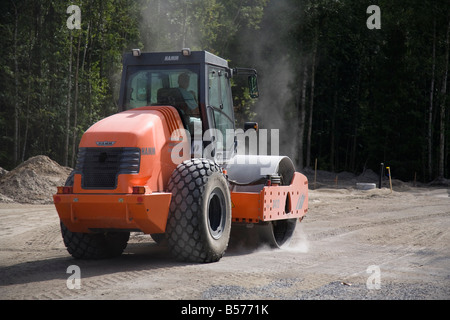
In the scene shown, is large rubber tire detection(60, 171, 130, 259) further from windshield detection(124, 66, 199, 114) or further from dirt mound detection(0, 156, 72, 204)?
dirt mound detection(0, 156, 72, 204)

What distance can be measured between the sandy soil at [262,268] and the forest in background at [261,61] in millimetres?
22424

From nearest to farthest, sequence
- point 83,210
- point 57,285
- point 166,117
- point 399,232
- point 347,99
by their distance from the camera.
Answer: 1. point 57,285
2. point 83,210
3. point 166,117
4. point 399,232
5. point 347,99

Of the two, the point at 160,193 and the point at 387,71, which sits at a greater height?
the point at 387,71

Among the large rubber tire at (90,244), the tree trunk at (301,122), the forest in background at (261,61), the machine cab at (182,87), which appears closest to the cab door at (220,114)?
the machine cab at (182,87)

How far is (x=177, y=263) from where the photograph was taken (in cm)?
873

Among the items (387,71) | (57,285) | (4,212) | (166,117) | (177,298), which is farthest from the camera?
(387,71)

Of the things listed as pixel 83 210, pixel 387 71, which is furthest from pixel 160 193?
pixel 387 71

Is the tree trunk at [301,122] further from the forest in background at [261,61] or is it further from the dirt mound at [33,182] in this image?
the dirt mound at [33,182]

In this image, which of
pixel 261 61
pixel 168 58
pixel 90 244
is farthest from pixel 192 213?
pixel 261 61

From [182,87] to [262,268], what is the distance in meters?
3.19

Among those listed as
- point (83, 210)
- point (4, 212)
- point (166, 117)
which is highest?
point (166, 117)

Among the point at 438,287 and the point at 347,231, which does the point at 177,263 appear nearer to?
the point at 438,287

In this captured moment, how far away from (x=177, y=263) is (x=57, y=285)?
6.67 feet

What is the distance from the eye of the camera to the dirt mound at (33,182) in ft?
68.2
